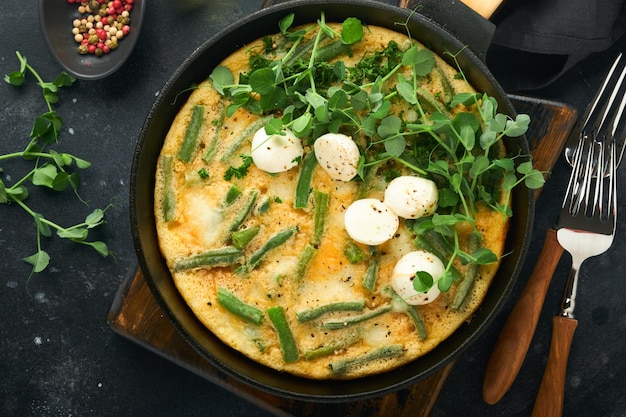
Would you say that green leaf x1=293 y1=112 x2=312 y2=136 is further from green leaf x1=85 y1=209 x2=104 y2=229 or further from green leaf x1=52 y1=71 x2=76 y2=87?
green leaf x1=52 y1=71 x2=76 y2=87

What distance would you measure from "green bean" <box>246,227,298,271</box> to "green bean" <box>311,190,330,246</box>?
0.09m

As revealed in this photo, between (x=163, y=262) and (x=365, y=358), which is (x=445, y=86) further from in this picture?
(x=163, y=262)

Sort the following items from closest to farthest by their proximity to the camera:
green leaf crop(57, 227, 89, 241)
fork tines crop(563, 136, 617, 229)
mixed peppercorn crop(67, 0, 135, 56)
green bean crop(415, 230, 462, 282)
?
green bean crop(415, 230, 462, 282)
fork tines crop(563, 136, 617, 229)
green leaf crop(57, 227, 89, 241)
mixed peppercorn crop(67, 0, 135, 56)

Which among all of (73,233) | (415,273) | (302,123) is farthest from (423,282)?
(73,233)

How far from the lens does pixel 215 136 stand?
2854 millimetres

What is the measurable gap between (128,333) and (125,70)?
51.1 inches

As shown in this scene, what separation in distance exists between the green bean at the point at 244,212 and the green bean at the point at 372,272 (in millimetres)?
515

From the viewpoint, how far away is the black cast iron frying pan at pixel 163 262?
2.69 metres

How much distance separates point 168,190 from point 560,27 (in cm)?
193

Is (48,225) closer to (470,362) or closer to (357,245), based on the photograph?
(357,245)

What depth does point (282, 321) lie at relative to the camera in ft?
9.07

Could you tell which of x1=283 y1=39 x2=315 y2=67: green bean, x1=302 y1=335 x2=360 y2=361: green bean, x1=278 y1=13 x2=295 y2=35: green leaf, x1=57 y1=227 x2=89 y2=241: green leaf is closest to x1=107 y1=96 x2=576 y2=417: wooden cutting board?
x1=57 y1=227 x2=89 y2=241: green leaf

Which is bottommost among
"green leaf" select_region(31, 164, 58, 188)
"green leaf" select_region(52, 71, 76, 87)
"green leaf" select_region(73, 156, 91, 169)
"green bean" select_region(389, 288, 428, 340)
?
"green leaf" select_region(31, 164, 58, 188)

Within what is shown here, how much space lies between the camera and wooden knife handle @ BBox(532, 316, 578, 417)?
3162 mm
